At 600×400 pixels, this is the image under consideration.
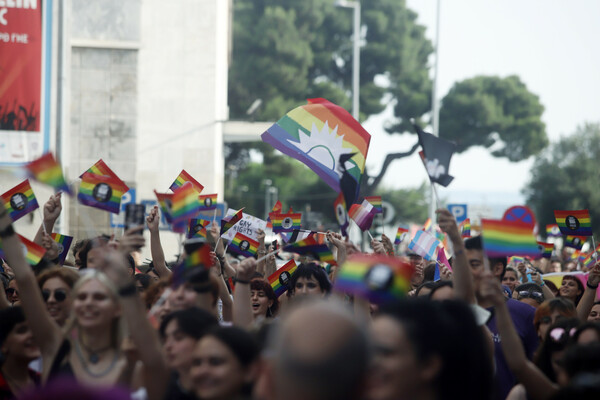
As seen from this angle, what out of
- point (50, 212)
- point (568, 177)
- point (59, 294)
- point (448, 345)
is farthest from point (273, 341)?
point (568, 177)

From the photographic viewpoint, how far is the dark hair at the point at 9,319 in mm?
4672

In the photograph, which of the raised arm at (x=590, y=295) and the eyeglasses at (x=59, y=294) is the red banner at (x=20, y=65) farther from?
the raised arm at (x=590, y=295)

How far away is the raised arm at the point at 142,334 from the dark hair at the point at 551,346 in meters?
2.06

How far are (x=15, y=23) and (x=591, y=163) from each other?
3807 centimetres

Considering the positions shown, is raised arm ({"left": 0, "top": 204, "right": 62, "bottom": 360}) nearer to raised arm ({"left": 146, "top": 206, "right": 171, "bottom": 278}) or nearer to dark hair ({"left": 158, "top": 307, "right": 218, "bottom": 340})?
dark hair ({"left": 158, "top": 307, "right": 218, "bottom": 340})

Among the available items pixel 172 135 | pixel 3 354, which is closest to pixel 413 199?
pixel 172 135

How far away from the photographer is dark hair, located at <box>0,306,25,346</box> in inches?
184

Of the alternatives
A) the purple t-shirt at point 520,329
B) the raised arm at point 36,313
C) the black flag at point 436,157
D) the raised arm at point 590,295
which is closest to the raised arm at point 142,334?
the raised arm at point 36,313

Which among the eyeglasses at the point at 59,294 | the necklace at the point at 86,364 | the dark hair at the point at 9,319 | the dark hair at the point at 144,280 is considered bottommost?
the necklace at the point at 86,364

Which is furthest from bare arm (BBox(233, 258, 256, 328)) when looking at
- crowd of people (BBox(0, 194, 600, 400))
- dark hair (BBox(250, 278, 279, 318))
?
dark hair (BBox(250, 278, 279, 318))

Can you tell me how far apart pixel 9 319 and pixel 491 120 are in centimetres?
4841

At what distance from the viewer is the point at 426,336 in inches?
121

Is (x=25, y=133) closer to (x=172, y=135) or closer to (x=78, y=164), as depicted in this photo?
(x=78, y=164)

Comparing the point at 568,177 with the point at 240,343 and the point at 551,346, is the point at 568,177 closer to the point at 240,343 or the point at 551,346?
the point at 551,346
